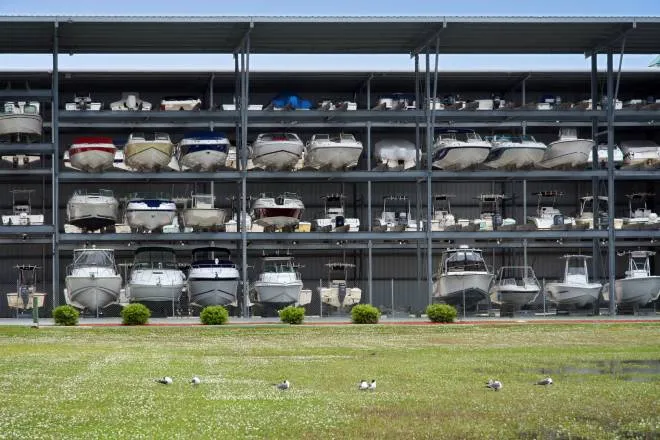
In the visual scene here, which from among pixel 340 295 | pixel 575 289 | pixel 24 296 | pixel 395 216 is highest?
pixel 395 216

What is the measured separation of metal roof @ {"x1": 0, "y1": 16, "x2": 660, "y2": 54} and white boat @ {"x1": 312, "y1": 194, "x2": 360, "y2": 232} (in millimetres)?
7000

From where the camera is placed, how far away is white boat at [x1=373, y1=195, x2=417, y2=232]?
48.2m

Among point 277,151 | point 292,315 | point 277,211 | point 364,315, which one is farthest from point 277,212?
point 364,315

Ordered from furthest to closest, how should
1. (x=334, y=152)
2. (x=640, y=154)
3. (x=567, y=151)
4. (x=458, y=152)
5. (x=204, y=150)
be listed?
(x=640, y=154) → (x=567, y=151) → (x=458, y=152) → (x=334, y=152) → (x=204, y=150)

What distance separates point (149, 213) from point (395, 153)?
11.4 m

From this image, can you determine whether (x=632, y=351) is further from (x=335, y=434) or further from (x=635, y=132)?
(x=635, y=132)

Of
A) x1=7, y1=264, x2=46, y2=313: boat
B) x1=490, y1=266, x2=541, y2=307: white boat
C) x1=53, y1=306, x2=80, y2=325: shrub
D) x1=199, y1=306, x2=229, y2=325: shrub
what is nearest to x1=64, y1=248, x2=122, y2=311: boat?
x1=7, y1=264, x2=46, y2=313: boat

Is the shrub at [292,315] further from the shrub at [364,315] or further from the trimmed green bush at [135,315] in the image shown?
the trimmed green bush at [135,315]

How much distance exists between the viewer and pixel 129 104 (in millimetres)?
49531

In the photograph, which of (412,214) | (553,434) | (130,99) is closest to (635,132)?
(412,214)

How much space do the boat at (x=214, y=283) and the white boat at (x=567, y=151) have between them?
47.9ft

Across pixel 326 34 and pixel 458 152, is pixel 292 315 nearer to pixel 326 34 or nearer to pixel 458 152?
pixel 458 152

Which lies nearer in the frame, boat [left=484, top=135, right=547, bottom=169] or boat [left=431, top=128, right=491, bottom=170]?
boat [left=431, top=128, right=491, bottom=170]

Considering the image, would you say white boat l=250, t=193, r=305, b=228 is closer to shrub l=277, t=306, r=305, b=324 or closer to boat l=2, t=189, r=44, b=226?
shrub l=277, t=306, r=305, b=324
